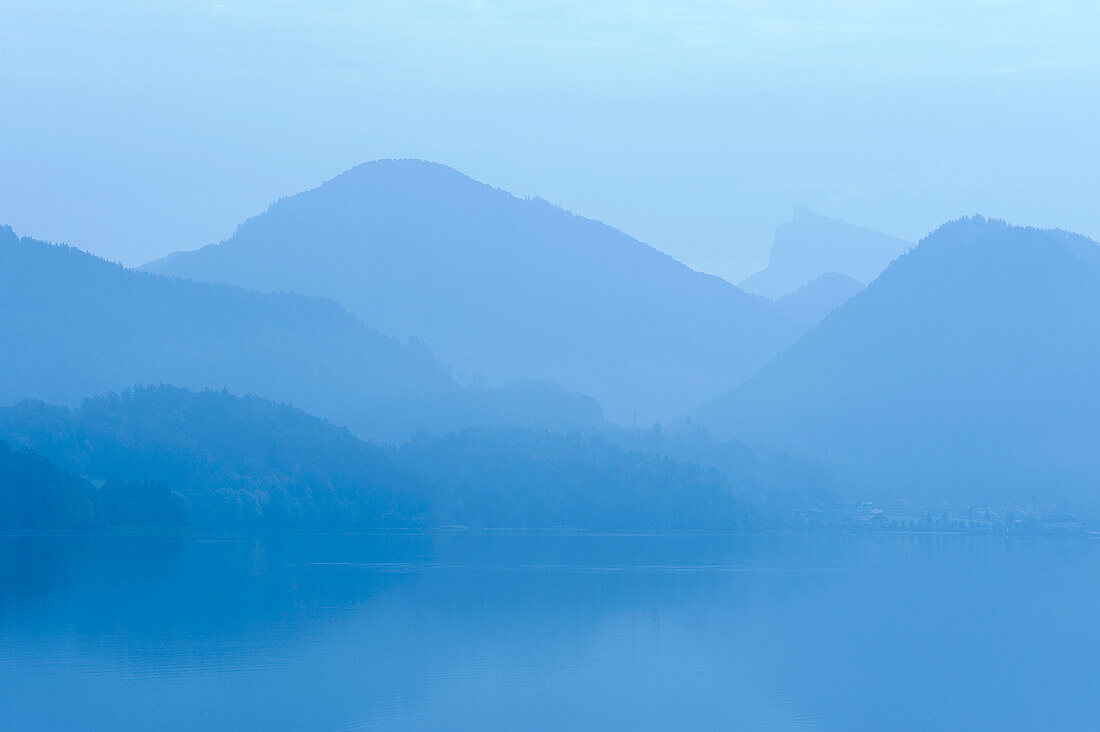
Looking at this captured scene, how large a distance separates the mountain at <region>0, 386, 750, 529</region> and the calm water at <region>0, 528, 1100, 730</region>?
172 feet

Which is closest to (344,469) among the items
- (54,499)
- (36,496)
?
(54,499)

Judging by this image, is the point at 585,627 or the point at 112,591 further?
the point at 112,591

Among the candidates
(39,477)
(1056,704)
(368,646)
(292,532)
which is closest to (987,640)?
(1056,704)

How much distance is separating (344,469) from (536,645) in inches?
4217

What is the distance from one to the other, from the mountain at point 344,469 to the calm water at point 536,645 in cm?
5230

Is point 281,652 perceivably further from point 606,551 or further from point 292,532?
point 292,532

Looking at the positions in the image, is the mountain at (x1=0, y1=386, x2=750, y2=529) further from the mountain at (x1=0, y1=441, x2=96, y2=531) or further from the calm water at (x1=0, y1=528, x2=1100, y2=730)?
the calm water at (x1=0, y1=528, x2=1100, y2=730)

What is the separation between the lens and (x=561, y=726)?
42.0 metres

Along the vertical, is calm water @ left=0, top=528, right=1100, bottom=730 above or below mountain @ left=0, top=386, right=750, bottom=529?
below

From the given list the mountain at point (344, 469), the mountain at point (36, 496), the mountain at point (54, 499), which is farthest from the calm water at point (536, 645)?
the mountain at point (344, 469)

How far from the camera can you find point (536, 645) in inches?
2253

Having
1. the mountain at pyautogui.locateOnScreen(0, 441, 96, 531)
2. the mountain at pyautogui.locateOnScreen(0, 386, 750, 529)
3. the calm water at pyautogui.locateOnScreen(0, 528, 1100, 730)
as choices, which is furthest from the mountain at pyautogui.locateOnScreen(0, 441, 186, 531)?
the calm water at pyautogui.locateOnScreen(0, 528, 1100, 730)

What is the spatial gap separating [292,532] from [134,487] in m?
23.1

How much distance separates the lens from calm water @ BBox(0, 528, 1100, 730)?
44.2m
